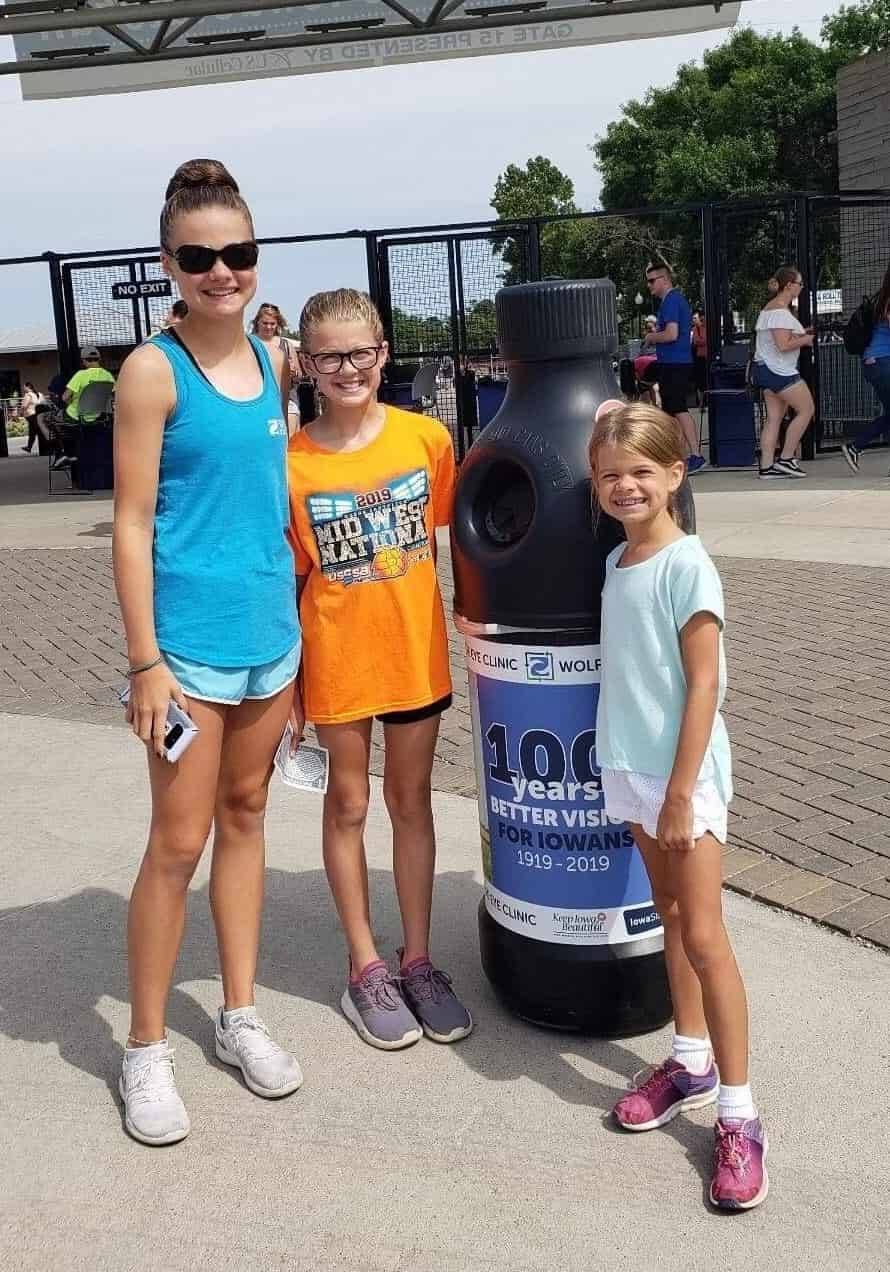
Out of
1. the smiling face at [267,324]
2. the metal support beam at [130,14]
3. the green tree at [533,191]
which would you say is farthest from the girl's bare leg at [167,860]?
the green tree at [533,191]

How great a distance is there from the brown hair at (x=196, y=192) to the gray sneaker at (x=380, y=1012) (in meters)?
1.72

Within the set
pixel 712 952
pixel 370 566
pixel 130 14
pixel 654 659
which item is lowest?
pixel 712 952

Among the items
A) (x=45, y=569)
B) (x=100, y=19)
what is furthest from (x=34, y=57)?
(x=45, y=569)

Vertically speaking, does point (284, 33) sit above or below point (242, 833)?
above

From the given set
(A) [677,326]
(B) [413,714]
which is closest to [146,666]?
(B) [413,714]

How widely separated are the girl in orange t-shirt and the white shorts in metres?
0.56

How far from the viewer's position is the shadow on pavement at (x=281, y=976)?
2986 mm

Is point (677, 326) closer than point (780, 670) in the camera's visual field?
No

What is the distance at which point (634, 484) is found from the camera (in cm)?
253

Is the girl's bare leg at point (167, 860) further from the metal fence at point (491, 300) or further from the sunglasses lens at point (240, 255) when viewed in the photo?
the metal fence at point (491, 300)

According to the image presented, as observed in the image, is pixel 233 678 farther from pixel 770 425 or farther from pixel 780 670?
pixel 770 425

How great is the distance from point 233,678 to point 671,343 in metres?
10.6

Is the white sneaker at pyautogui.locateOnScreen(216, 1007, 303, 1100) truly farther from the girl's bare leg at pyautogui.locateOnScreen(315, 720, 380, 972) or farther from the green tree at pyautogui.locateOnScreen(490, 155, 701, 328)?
the green tree at pyautogui.locateOnScreen(490, 155, 701, 328)

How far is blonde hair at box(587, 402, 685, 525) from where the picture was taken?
2527 millimetres
